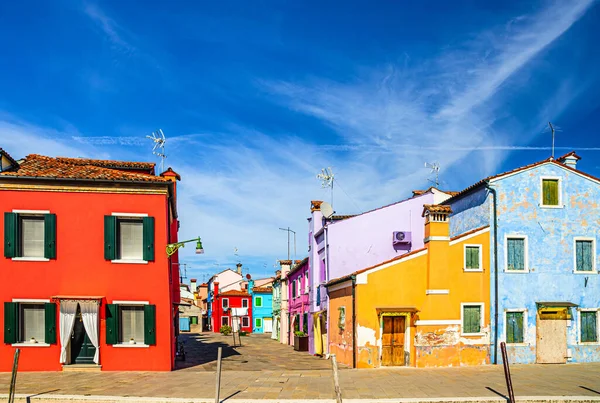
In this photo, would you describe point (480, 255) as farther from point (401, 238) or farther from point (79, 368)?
point (79, 368)

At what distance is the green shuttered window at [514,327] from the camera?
74.0ft

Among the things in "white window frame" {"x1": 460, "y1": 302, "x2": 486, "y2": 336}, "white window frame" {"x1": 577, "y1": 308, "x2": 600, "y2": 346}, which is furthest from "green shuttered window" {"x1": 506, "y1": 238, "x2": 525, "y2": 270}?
"white window frame" {"x1": 577, "y1": 308, "x2": 600, "y2": 346}

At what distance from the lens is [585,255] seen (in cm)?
2362

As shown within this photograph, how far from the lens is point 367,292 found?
2217 cm

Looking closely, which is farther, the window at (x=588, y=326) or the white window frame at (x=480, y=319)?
the window at (x=588, y=326)

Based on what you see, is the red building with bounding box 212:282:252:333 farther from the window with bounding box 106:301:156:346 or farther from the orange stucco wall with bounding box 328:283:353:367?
the window with bounding box 106:301:156:346

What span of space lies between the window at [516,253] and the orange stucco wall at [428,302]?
4.26 ft

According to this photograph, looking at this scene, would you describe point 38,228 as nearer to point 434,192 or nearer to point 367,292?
point 367,292

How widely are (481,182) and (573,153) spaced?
4.73 meters

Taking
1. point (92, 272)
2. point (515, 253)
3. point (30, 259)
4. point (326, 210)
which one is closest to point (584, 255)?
point (515, 253)

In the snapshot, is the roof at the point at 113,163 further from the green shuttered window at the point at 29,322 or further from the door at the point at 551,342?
the door at the point at 551,342

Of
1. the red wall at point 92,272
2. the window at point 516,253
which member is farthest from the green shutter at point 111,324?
the window at point 516,253

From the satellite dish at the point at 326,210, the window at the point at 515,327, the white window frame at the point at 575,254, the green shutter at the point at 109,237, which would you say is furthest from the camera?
the satellite dish at the point at 326,210

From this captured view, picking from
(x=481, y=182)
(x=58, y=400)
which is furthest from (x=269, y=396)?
(x=481, y=182)
